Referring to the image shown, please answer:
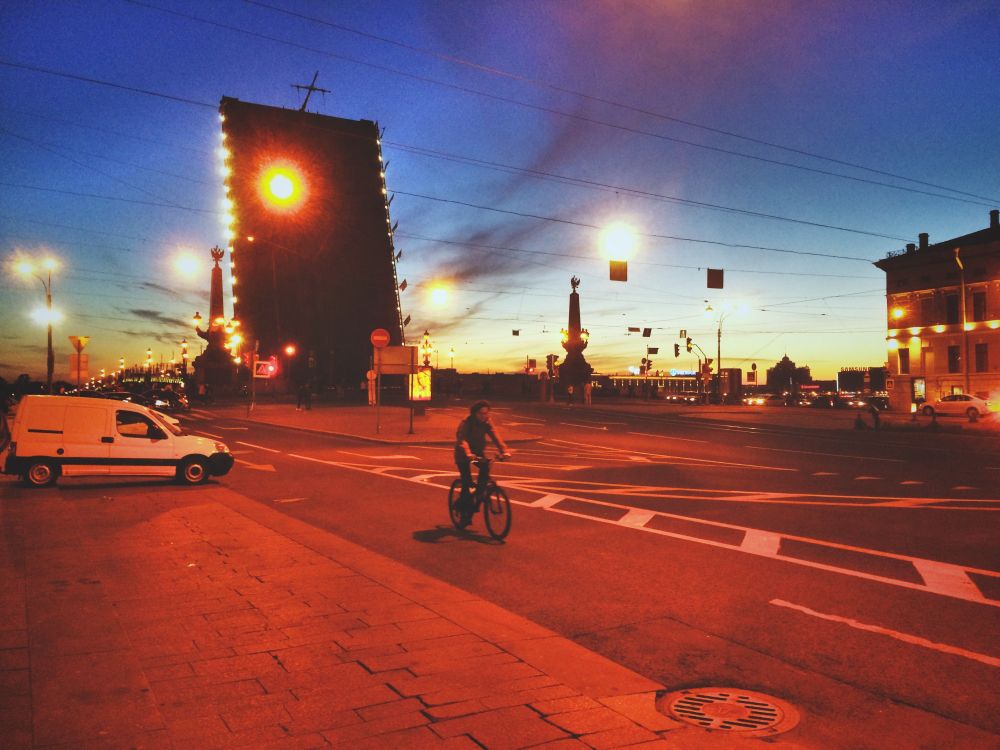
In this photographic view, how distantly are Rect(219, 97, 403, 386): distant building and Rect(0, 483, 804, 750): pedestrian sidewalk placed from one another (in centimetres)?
5038

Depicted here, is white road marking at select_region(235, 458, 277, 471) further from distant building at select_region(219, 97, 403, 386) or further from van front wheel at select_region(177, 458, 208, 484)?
distant building at select_region(219, 97, 403, 386)

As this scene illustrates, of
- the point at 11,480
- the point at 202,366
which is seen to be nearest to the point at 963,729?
the point at 11,480

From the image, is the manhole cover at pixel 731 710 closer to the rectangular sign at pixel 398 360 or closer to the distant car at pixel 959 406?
the rectangular sign at pixel 398 360

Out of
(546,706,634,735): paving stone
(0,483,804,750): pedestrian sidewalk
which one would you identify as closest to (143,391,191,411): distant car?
(0,483,804,750): pedestrian sidewalk

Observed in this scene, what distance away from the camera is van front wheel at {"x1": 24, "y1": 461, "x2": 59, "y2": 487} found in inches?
525

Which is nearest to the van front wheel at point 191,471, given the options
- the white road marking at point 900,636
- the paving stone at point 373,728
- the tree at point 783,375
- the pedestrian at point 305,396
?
the white road marking at point 900,636

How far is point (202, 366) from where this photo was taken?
8644 centimetres

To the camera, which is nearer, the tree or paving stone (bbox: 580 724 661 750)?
paving stone (bbox: 580 724 661 750)

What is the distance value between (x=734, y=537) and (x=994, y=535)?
3.34m

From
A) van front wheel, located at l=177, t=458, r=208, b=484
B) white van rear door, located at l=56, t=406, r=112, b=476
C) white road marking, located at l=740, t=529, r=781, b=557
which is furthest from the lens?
van front wheel, located at l=177, t=458, r=208, b=484

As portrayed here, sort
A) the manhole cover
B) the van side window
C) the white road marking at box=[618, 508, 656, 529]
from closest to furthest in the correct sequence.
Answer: the manhole cover → the white road marking at box=[618, 508, 656, 529] → the van side window

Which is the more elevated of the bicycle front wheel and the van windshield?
the van windshield

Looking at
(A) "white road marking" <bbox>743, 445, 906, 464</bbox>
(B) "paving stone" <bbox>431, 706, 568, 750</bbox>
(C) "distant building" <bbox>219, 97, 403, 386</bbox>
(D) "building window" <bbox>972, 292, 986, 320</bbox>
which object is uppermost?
(C) "distant building" <bbox>219, 97, 403, 386</bbox>

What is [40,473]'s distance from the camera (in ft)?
43.9
